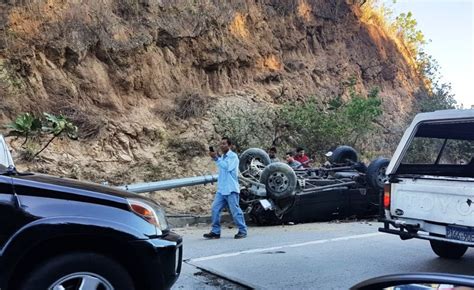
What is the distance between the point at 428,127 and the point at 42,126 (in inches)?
358

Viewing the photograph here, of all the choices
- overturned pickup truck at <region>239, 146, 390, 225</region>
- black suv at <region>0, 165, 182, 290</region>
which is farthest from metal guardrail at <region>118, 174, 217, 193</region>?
black suv at <region>0, 165, 182, 290</region>

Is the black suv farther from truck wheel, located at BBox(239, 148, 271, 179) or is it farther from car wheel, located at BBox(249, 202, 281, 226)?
truck wheel, located at BBox(239, 148, 271, 179)

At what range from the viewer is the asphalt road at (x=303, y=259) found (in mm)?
6145

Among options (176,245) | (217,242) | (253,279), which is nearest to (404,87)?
(217,242)

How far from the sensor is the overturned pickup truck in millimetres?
10805

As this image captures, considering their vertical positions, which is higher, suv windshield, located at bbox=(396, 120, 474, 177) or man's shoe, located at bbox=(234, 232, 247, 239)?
suv windshield, located at bbox=(396, 120, 474, 177)

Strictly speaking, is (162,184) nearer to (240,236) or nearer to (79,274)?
(240,236)

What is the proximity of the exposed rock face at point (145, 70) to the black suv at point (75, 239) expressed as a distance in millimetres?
8626

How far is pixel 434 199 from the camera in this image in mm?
6125

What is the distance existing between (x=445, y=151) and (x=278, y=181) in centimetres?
346

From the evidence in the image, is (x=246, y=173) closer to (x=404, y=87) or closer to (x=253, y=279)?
(x=253, y=279)

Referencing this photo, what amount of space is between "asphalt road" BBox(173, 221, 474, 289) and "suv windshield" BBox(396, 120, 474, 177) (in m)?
1.24

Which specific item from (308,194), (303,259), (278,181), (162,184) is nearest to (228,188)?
(162,184)

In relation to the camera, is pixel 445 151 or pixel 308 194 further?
pixel 308 194
